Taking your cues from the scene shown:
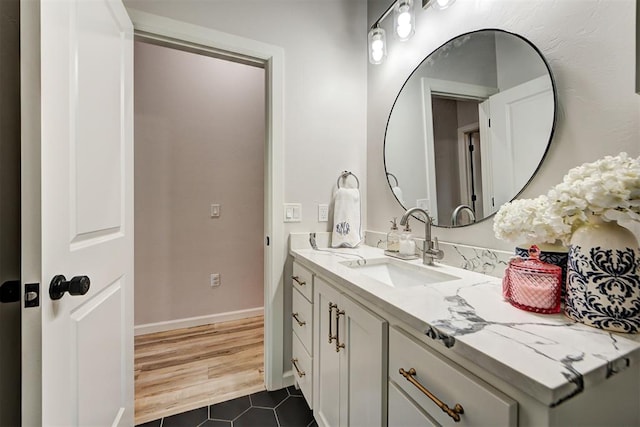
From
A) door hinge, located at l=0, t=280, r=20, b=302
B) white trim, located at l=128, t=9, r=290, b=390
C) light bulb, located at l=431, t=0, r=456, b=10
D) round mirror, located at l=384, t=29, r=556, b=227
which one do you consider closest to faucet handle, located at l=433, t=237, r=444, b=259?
round mirror, located at l=384, t=29, r=556, b=227

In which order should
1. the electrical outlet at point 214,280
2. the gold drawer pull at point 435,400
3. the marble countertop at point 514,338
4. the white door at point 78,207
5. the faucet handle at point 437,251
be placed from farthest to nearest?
the electrical outlet at point 214,280 < the faucet handle at point 437,251 < the white door at point 78,207 < the gold drawer pull at point 435,400 < the marble countertop at point 514,338

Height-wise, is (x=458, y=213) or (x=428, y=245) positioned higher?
(x=458, y=213)

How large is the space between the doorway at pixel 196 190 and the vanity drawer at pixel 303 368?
56 cm

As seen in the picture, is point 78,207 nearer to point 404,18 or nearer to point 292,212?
point 292,212

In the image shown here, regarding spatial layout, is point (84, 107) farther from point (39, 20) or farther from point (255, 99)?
point (255, 99)

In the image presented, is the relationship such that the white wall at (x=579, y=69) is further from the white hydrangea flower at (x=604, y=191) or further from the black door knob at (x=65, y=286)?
the black door knob at (x=65, y=286)

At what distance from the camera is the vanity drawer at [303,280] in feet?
4.38

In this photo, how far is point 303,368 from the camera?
4.70ft

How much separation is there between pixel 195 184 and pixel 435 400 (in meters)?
2.36

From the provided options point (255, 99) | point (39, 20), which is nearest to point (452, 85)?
point (39, 20)

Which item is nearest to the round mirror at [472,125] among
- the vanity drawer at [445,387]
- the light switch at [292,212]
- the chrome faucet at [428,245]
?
the chrome faucet at [428,245]

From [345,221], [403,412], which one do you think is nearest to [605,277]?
[403,412]

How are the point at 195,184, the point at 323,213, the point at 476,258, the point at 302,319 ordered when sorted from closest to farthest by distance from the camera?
the point at 476,258
the point at 302,319
the point at 323,213
the point at 195,184

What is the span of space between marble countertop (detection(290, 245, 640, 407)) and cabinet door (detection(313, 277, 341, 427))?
0.31 m
